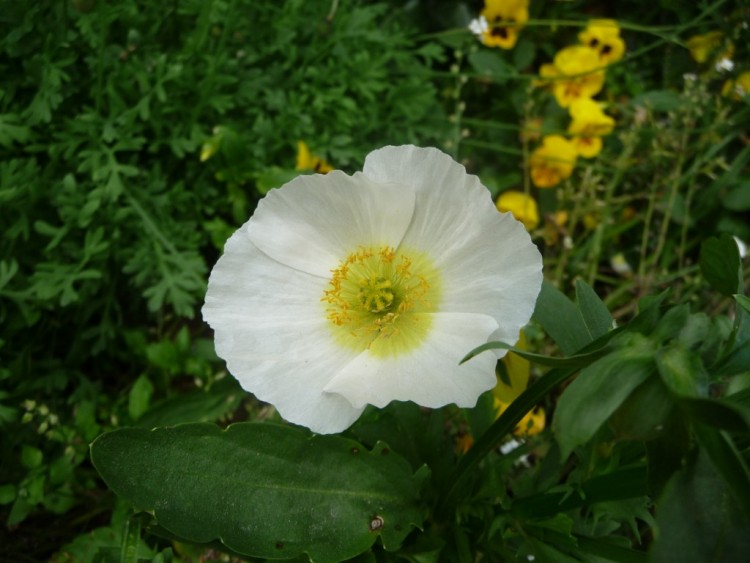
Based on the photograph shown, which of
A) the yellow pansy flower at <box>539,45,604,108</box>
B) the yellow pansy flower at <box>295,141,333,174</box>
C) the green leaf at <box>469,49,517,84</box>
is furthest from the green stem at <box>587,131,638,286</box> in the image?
the yellow pansy flower at <box>295,141,333,174</box>

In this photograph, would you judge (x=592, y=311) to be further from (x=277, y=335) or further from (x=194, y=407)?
(x=194, y=407)

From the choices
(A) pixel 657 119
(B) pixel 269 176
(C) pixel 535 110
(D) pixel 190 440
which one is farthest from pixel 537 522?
(A) pixel 657 119

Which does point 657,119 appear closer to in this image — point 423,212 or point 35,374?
point 423,212

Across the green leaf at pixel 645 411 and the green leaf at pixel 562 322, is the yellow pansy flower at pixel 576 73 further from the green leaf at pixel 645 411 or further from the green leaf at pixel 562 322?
the green leaf at pixel 645 411

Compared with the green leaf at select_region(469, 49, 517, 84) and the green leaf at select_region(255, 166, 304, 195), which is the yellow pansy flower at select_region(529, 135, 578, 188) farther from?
the green leaf at select_region(255, 166, 304, 195)

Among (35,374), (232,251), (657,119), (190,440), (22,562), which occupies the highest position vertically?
(232,251)

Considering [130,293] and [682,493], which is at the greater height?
[682,493]

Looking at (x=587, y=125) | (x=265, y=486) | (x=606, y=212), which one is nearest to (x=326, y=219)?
(x=265, y=486)
